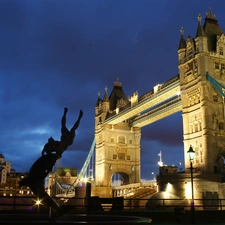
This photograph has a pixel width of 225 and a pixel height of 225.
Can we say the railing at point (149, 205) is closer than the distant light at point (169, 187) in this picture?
Yes

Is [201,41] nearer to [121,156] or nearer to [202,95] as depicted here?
[202,95]

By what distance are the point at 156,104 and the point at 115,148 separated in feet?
53.1

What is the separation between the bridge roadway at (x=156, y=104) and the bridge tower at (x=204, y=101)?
3.81m

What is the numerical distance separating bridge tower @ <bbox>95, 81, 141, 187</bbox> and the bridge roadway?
216cm

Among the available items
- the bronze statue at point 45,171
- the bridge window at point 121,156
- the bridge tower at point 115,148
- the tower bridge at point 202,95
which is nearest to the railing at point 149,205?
the bronze statue at point 45,171

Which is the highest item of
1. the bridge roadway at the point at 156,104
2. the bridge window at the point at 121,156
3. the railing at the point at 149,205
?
the bridge roadway at the point at 156,104

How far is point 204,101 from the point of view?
39.1m

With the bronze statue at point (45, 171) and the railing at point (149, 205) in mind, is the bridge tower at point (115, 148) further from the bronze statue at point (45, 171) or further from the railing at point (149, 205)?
the bronze statue at point (45, 171)

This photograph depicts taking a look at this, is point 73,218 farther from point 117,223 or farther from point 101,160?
point 101,160

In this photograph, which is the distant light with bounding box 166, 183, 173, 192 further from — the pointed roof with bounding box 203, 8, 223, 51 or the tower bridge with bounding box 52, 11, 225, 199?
the pointed roof with bounding box 203, 8, 223, 51

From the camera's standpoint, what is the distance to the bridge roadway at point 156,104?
47.6 metres

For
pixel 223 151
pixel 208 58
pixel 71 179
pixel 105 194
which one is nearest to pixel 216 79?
pixel 208 58

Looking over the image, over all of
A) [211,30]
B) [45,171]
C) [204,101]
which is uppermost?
[211,30]

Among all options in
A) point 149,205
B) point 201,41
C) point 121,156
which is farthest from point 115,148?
point 149,205
